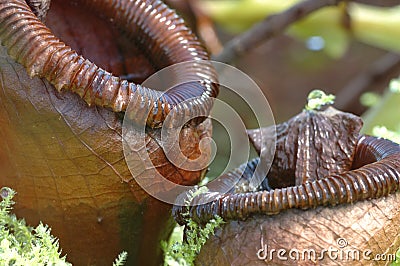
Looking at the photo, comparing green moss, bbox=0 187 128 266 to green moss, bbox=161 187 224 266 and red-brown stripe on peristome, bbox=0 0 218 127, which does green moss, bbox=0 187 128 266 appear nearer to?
green moss, bbox=161 187 224 266

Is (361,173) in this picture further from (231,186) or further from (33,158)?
(33,158)

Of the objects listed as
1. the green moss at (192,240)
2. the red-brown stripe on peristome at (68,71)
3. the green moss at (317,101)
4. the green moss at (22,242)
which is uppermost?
the green moss at (317,101)

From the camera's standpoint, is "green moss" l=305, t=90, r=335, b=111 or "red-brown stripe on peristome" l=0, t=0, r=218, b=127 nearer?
"red-brown stripe on peristome" l=0, t=0, r=218, b=127

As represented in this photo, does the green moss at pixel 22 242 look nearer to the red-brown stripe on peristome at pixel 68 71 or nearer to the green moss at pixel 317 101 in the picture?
the red-brown stripe on peristome at pixel 68 71

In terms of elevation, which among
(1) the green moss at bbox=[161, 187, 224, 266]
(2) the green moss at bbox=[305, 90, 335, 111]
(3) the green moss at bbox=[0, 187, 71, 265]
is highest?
(2) the green moss at bbox=[305, 90, 335, 111]

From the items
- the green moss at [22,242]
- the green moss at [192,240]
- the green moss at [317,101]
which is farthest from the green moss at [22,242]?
the green moss at [317,101]

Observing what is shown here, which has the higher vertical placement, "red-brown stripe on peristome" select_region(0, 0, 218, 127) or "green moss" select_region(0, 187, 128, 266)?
"red-brown stripe on peristome" select_region(0, 0, 218, 127)

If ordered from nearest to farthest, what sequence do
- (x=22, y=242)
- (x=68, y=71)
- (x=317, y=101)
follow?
(x=68, y=71)
(x=22, y=242)
(x=317, y=101)

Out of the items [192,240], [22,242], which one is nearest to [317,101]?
[192,240]

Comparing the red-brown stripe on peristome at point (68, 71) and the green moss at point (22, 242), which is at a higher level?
the red-brown stripe on peristome at point (68, 71)

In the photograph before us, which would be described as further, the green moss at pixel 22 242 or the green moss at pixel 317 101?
the green moss at pixel 317 101

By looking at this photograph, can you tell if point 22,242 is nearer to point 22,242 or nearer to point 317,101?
point 22,242

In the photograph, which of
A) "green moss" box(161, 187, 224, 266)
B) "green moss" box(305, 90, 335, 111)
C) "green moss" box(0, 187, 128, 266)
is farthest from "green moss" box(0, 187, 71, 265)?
"green moss" box(305, 90, 335, 111)
